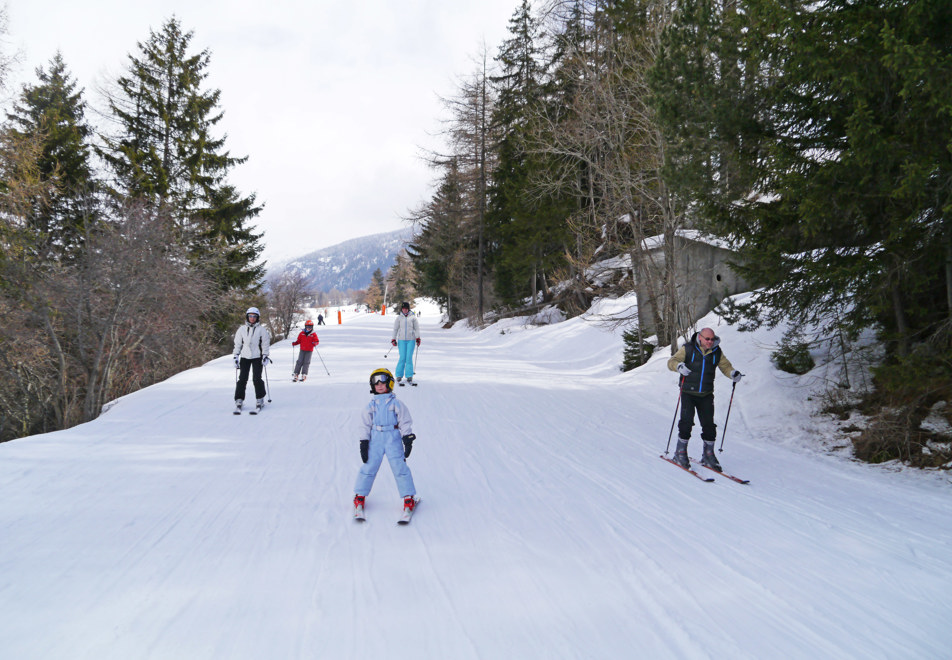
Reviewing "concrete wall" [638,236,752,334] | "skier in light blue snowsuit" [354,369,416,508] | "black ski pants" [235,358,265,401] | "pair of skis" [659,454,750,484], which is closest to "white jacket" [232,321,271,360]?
"black ski pants" [235,358,265,401]

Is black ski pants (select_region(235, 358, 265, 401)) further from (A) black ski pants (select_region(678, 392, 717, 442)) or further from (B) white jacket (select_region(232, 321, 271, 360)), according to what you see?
(A) black ski pants (select_region(678, 392, 717, 442))

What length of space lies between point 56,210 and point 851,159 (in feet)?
82.2

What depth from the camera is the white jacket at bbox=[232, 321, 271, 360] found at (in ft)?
31.6

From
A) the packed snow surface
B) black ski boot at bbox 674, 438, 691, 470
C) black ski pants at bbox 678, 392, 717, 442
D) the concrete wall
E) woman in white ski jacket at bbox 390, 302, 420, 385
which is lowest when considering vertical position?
the packed snow surface

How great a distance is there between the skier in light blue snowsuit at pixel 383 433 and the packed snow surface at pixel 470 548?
0.37 meters

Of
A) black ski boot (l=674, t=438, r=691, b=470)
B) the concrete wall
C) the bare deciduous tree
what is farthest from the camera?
the bare deciduous tree

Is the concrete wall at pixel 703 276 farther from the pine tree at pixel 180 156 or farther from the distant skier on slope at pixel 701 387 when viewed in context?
the pine tree at pixel 180 156

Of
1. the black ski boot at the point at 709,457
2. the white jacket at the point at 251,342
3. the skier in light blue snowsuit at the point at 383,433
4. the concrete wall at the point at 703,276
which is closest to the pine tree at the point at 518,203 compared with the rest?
the concrete wall at the point at 703,276

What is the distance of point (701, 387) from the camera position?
671 cm

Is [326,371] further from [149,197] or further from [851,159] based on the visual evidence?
[851,159]

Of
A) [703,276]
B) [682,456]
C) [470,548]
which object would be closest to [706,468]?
[682,456]

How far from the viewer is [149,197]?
20.8 metres

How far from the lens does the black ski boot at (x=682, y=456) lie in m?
6.50

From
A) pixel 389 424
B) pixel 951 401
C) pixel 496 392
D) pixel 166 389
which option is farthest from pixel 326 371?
pixel 951 401
